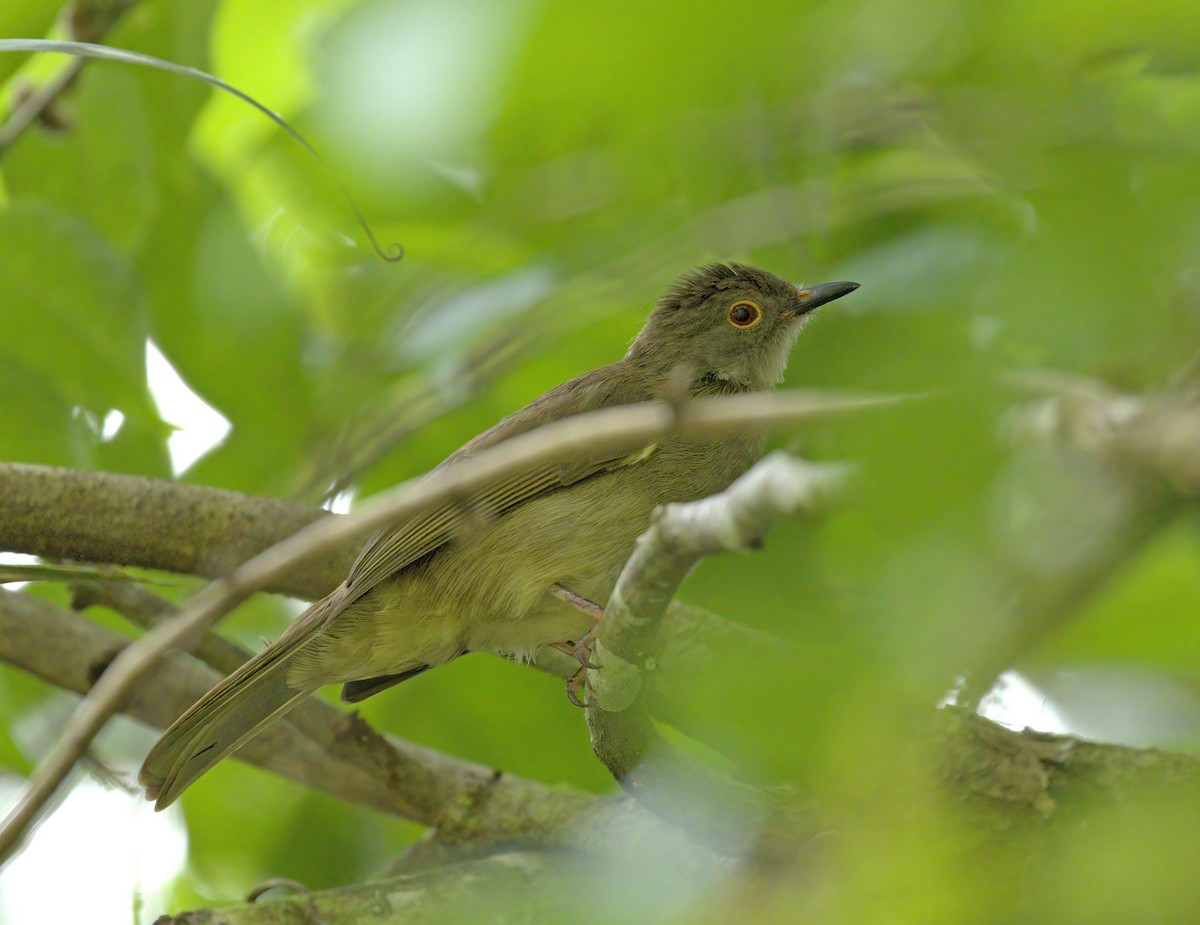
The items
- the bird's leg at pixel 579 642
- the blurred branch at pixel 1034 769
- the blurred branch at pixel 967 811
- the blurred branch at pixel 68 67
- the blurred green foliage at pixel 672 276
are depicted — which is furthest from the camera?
the blurred branch at pixel 68 67

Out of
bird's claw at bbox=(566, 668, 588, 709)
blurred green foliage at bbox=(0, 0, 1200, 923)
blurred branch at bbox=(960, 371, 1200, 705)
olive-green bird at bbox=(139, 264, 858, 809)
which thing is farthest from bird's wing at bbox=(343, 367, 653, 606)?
blurred branch at bbox=(960, 371, 1200, 705)

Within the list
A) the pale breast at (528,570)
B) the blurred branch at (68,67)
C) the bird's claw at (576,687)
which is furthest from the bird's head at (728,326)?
the blurred branch at (68,67)

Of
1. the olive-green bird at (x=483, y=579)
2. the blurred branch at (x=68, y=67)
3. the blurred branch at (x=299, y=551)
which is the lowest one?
the blurred branch at (x=299, y=551)

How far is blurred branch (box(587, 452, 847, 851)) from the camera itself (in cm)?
188

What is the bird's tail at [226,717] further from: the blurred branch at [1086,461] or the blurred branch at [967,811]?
the blurred branch at [1086,461]

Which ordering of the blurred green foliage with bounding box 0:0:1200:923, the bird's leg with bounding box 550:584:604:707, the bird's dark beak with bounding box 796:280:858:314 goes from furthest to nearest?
the bird's dark beak with bounding box 796:280:858:314 < the bird's leg with bounding box 550:584:604:707 < the blurred green foliage with bounding box 0:0:1200:923

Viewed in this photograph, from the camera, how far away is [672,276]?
501 cm

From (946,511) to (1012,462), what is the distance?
0.44 feet

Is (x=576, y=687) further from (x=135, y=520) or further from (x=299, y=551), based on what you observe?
(x=299, y=551)

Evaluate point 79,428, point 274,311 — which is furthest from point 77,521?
point 274,311

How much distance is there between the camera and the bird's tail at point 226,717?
12.5ft

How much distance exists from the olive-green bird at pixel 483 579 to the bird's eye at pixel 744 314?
1.83 ft

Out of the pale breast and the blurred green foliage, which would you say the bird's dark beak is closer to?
the blurred green foliage

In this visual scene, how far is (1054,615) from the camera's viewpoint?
200 cm
